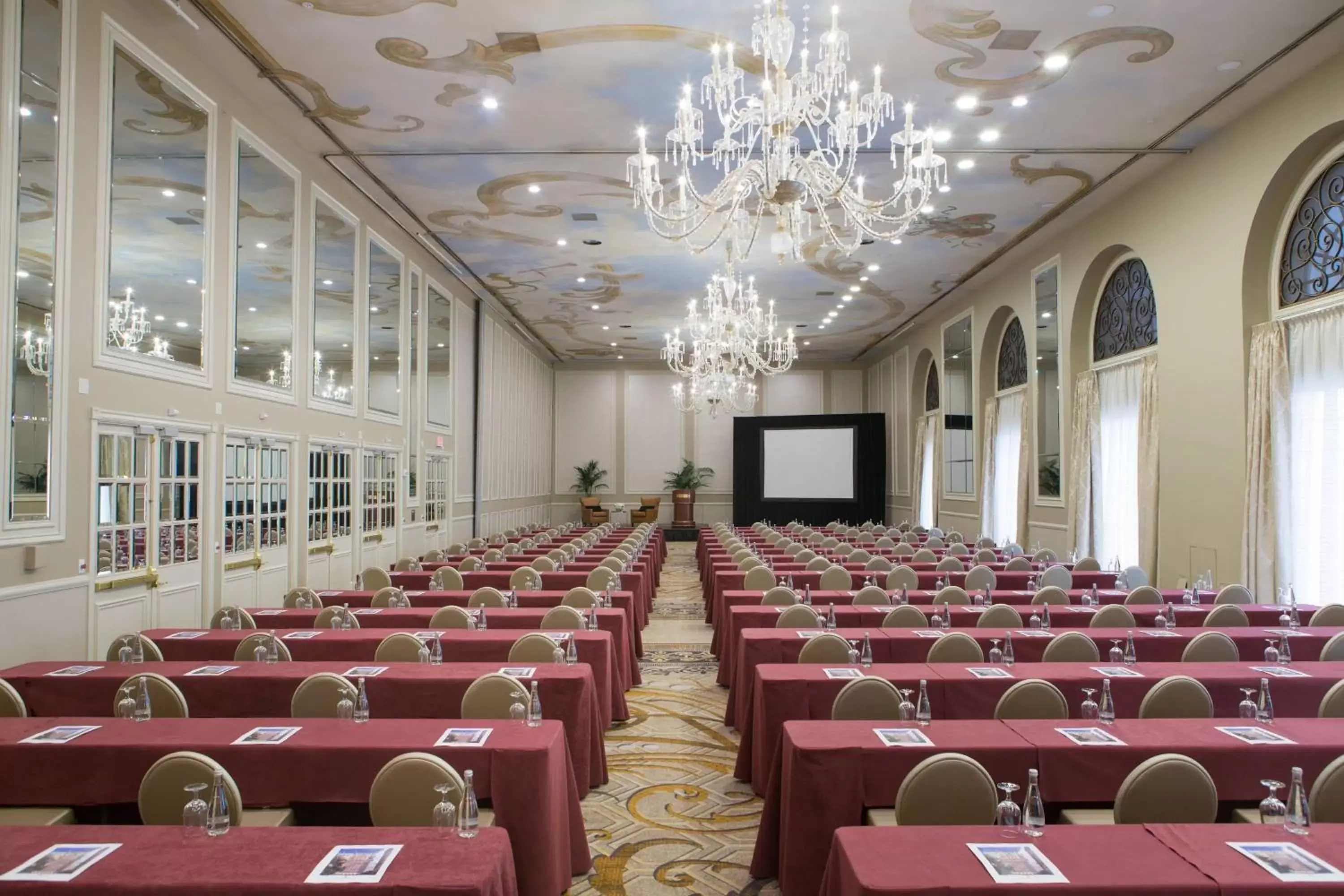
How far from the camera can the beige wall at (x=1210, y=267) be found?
28.8 ft

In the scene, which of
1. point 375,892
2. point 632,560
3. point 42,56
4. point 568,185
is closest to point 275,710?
point 375,892

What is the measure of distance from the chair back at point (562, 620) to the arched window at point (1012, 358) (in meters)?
11.3

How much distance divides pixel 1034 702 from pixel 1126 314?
9.72 metres

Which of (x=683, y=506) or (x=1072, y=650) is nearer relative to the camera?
(x=1072, y=650)

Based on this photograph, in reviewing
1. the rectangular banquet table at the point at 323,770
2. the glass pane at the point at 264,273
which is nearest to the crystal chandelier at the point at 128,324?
the glass pane at the point at 264,273

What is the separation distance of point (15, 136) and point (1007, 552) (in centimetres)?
1226

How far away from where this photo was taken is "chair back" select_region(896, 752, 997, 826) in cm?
309

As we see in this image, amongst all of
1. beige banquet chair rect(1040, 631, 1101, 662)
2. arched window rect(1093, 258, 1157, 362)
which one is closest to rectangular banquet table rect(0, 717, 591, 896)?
beige banquet chair rect(1040, 631, 1101, 662)

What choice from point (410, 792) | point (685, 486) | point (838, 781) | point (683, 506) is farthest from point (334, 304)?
point (685, 486)

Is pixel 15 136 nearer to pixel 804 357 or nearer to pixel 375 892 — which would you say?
pixel 375 892

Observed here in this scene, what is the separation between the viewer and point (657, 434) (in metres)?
27.7

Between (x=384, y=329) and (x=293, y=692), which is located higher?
(x=384, y=329)

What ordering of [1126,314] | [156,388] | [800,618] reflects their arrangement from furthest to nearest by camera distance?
1. [1126,314]
2. [156,388]
3. [800,618]

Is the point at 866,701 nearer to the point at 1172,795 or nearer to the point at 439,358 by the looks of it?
the point at 1172,795
